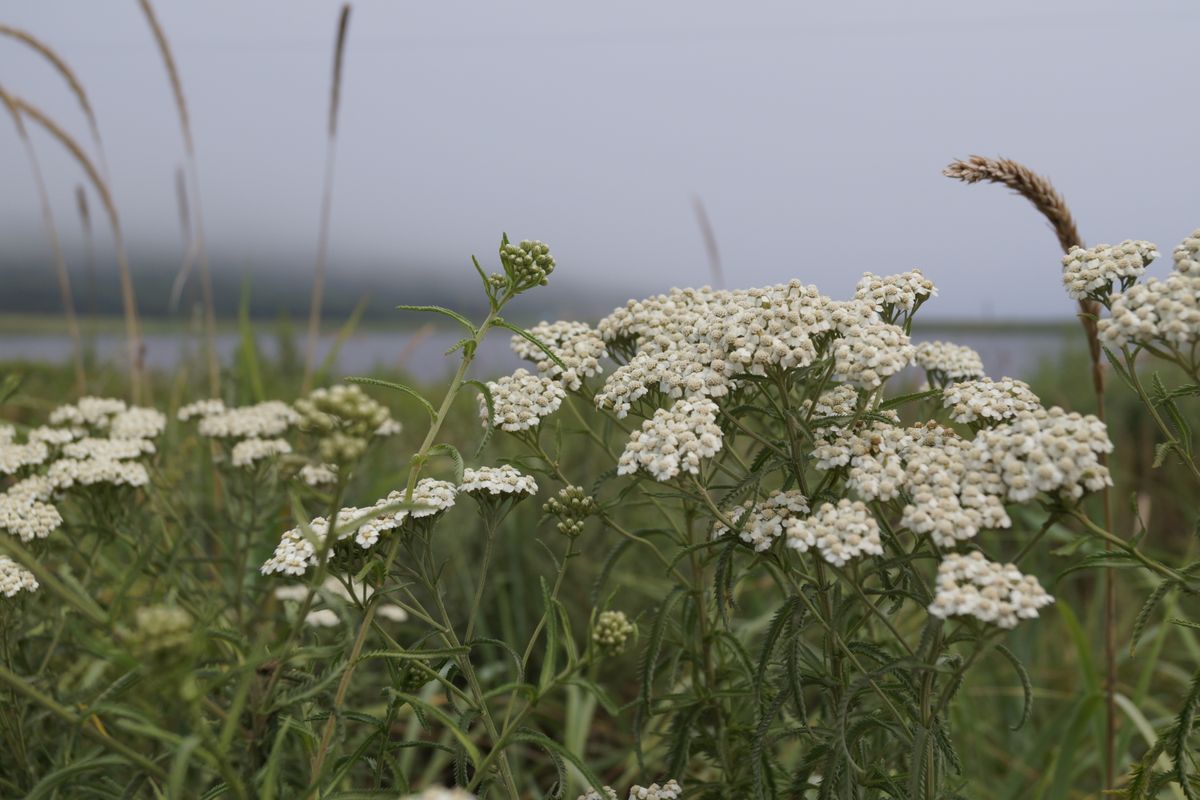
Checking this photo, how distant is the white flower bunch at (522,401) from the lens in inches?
78.6

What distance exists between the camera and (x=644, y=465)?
1.74m

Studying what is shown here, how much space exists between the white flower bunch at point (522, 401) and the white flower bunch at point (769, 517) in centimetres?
50

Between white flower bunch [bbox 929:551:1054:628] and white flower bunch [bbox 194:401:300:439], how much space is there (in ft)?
7.78

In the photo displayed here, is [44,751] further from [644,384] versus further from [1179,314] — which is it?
[1179,314]

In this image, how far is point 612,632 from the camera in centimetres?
157

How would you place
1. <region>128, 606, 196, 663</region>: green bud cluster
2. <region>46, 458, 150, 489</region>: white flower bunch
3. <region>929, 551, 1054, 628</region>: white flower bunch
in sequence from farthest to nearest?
1. <region>46, 458, 150, 489</region>: white flower bunch
2. <region>929, 551, 1054, 628</region>: white flower bunch
3. <region>128, 606, 196, 663</region>: green bud cluster

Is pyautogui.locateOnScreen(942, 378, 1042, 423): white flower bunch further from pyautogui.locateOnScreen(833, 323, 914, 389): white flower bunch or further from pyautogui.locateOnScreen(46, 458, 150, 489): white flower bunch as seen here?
pyautogui.locateOnScreen(46, 458, 150, 489): white flower bunch

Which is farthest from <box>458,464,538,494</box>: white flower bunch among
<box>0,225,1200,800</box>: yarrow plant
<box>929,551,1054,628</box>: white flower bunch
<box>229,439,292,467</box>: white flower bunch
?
<box>229,439,292,467</box>: white flower bunch

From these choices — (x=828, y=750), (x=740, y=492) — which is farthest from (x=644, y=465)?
(x=828, y=750)

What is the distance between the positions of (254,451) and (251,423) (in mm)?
145

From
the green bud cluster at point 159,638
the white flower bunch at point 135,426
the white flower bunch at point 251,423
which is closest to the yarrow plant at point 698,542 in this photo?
the green bud cluster at point 159,638

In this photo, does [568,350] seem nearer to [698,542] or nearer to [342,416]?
[698,542]

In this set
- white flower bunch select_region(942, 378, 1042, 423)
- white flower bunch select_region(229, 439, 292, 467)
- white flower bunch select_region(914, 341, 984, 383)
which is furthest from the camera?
white flower bunch select_region(229, 439, 292, 467)

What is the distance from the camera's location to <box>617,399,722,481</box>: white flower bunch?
5.44 ft
